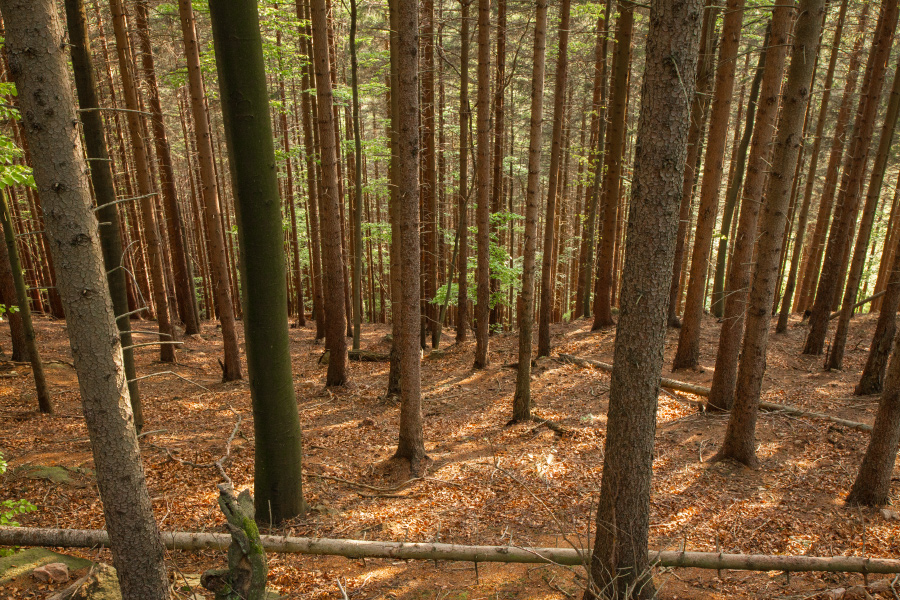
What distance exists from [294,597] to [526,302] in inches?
222

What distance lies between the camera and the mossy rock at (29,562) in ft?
13.9

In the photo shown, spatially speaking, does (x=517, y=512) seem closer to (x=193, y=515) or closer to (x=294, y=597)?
(x=294, y=597)

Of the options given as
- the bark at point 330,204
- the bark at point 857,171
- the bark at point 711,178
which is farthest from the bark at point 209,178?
the bark at point 857,171

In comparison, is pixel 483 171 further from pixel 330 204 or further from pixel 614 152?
pixel 614 152

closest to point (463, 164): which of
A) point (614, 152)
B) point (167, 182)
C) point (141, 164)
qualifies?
point (614, 152)

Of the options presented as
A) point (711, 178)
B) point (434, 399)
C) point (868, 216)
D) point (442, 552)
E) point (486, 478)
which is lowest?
point (434, 399)

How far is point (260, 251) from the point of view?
16.5 feet

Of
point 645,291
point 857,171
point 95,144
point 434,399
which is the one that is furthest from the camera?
point 434,399

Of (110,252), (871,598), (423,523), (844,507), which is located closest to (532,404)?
(423,523)

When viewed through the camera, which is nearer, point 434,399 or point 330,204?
point 330,204

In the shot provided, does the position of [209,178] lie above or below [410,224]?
above

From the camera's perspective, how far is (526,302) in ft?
28.2

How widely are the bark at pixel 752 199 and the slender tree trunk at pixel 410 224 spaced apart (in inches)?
180

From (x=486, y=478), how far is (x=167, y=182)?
12.2m
